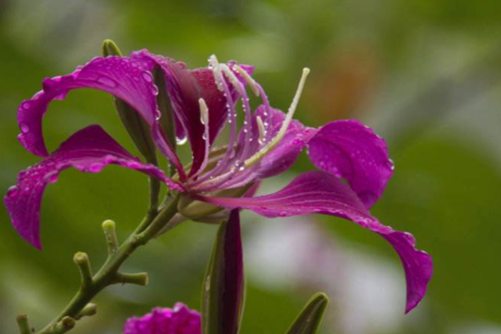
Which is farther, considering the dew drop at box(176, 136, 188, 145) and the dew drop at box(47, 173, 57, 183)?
the dew drop at box(176, 136, 188, 145)

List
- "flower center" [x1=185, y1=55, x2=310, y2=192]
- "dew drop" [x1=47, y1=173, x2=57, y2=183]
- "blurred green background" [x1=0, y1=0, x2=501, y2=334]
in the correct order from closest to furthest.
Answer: "dew drop" [x1=47, y1=173, x2=57, y2=183], "flower center" [x1=185, y1=55, x2=310, y2=192], "blurred green background" [x1=0, y1=0, x2=501, y2=334]

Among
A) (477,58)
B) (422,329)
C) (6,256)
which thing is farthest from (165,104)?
(477,58)

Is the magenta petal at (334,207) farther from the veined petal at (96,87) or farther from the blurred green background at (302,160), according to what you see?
the blurred green background at (302,160)

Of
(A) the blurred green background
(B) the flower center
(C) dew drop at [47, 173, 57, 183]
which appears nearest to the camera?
(C) dew drop at [47, 173, 57, 183]

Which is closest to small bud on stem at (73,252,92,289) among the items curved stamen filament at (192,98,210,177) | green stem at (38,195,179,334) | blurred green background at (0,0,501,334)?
green stem at (38,195,179,334)

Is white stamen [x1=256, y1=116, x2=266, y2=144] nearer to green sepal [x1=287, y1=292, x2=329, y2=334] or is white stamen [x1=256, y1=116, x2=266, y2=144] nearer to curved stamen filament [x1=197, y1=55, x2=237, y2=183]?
curved stamen filament [x1=197, y1=55, x2=237, y2=183]

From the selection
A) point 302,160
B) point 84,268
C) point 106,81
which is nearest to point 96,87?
point 106,81

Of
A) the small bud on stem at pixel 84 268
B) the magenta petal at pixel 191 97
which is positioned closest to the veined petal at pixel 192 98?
the magenta petal at pixel 191 97
